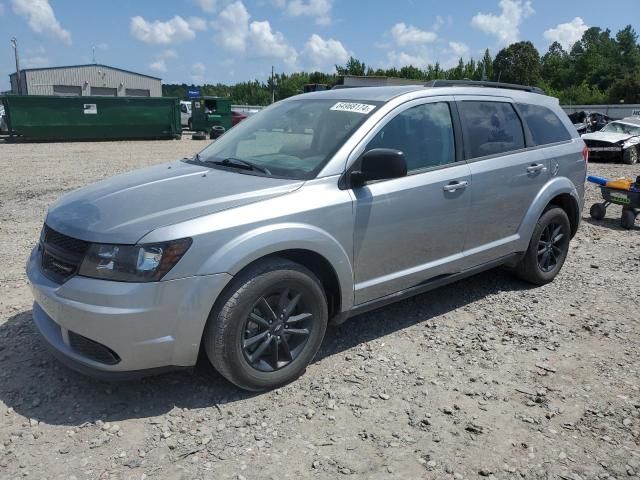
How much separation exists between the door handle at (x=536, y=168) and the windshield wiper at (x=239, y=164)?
2493 millimetres

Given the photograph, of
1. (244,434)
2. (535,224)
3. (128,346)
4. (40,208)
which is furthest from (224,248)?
(40,208)

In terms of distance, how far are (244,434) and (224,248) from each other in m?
1.03

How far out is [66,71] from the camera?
56.6 meters

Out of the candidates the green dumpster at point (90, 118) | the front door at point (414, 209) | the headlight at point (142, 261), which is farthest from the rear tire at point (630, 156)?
the green dumpster at point (90, 118)

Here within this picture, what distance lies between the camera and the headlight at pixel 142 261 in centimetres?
286

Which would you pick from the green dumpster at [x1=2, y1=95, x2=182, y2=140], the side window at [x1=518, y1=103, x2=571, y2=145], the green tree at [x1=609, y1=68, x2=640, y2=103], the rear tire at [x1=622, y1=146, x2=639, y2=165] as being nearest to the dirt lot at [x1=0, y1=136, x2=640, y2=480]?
the side window at [x1=518, y1=103, x2=571, y2=145]

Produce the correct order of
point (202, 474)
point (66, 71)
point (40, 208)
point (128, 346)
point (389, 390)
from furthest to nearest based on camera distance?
point (66, 71), point (40, 208), point (389, 390), point (128, 346), point (202, 474)

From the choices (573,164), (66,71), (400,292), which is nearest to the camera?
(400,292)

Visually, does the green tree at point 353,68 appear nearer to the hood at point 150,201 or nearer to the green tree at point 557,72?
the green tree at point 557,72

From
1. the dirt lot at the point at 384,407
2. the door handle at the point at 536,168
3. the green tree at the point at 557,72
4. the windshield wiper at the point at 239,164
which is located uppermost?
A: the green tree at the point at 557,72

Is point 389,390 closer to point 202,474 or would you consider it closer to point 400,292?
point 400,292

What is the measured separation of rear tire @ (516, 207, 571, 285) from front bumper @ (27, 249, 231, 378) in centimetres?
327

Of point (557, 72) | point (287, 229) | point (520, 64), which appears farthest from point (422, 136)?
point (557, 72)

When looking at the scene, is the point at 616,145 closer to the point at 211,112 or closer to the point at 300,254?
the point at 300,254
